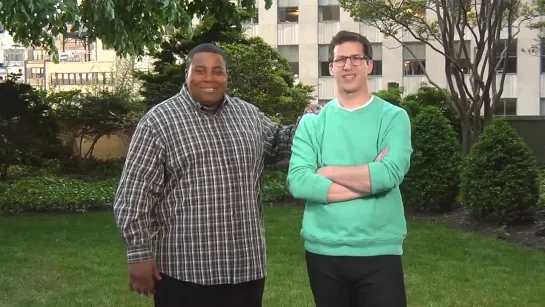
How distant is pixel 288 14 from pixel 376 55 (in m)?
6.09

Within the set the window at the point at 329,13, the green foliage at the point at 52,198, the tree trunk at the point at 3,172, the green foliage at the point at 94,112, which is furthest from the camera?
the window at the point at 329,13

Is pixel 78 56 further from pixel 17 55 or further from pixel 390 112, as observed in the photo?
pixel 390 112

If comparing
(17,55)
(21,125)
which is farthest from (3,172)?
(17,55)

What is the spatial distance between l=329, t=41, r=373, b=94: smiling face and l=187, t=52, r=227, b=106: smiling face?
1.97 ft

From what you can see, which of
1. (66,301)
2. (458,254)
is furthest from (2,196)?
(458,254)

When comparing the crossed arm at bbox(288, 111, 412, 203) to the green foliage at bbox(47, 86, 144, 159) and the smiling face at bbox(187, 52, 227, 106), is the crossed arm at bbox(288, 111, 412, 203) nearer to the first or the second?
the smiling face at bbox(187, 52, 227, 106)

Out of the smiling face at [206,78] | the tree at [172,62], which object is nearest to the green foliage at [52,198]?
the tree at [172,62]

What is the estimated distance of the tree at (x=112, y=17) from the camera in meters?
6.91

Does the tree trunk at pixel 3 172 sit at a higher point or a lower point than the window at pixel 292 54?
lower

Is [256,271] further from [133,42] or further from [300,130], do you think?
[133,42]

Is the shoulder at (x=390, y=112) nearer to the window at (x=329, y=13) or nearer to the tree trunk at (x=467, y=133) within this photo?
the tree trunk at (x=467, y=133)

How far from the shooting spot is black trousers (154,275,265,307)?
3096 mm

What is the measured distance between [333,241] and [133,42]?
805cm

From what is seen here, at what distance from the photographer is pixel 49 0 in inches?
258
